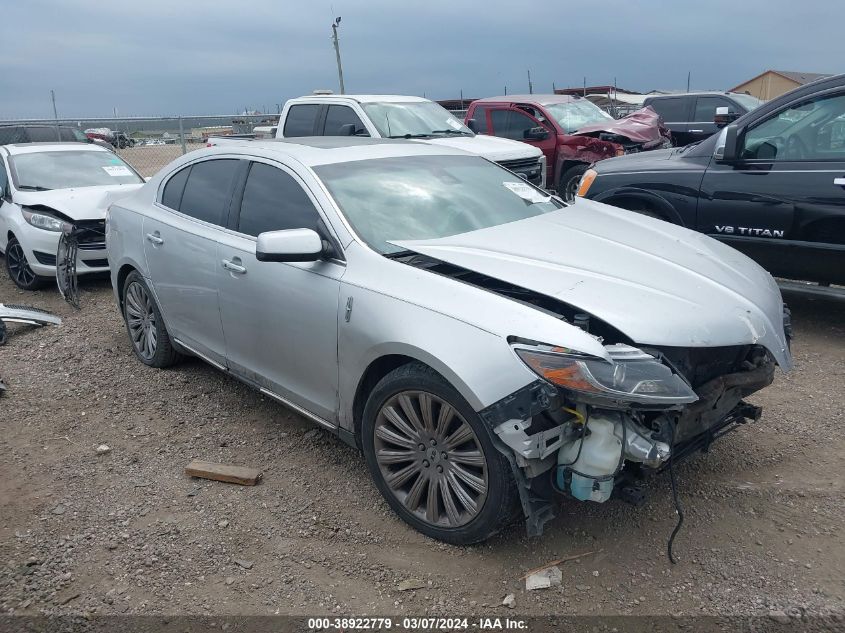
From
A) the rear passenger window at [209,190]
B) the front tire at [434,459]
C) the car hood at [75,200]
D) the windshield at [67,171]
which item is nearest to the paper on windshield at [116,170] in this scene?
the windshield at [67,171]

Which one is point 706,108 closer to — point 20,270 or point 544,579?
point 20,270

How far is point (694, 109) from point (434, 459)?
13.2 meters

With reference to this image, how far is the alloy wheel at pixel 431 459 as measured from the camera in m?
2.85

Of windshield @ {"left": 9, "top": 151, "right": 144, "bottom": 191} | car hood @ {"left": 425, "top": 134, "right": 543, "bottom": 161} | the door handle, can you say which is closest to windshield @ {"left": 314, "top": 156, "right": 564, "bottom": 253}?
the door handle

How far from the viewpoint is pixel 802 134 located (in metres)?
5.33

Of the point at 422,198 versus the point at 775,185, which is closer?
the point at 422,198

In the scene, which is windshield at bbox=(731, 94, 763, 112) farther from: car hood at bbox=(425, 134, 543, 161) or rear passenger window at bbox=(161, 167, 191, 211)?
rear passenger window at bbox=(161, 167, 191, 211)

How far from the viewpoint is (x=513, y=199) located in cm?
417

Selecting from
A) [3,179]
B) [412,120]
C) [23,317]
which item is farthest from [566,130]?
[23,317]

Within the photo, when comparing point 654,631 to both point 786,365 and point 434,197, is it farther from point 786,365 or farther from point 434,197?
point 434,197

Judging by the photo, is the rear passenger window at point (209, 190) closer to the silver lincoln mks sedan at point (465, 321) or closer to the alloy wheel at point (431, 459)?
the silver lincoln mks sedan at point (465, 321)

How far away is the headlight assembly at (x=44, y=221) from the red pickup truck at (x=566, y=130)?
713 centimetres

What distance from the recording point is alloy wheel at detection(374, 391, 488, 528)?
2.85 m

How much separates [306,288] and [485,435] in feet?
4.12
